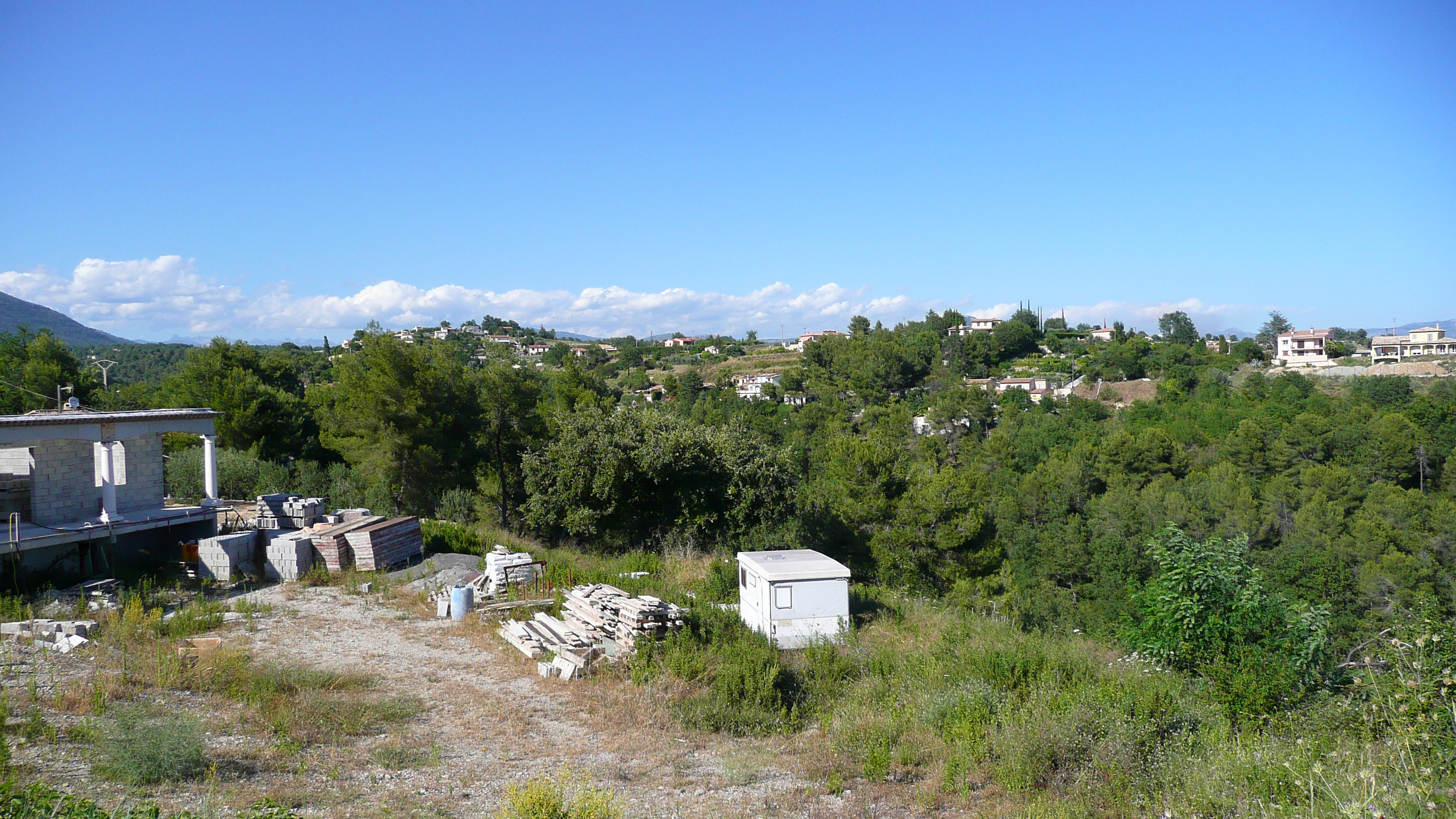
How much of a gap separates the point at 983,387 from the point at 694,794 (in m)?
73.6

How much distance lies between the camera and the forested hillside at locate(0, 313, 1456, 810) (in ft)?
28.0

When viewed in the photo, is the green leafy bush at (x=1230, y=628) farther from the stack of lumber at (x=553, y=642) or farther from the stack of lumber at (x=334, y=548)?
the stack of lumber at (x=334, y=548)

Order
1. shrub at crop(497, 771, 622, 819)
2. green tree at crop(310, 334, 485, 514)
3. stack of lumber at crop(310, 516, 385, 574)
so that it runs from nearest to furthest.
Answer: shrub at crop(497, 771, 622, 819), stack of lumber at crop(310, 516, 385, 574), green tree at crop(310, 334, 485, 514)

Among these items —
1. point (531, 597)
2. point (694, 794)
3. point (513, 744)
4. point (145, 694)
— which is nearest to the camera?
point (694, 794)

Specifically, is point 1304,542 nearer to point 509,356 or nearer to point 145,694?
point 509,356

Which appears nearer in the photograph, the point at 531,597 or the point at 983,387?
the point at 531,597

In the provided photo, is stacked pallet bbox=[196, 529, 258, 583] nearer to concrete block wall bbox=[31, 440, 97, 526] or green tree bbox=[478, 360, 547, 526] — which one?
concrete block wall bbox=[31, 440, 97, 526]

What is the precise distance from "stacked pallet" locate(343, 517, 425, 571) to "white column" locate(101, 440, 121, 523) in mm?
3687

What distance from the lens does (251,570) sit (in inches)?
528

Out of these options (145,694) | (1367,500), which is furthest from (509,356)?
(1367,500)

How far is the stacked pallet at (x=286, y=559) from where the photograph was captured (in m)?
13.3

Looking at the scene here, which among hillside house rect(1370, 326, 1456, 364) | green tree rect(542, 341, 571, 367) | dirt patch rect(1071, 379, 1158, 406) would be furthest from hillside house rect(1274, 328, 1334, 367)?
green tree rect(542, 341, 571, 367)

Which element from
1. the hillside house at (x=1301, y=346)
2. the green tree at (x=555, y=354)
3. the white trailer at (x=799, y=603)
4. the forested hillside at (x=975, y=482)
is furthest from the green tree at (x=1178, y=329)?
the white trailer at (x=799, y=603)

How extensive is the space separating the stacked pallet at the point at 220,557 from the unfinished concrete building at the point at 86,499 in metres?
1.03
